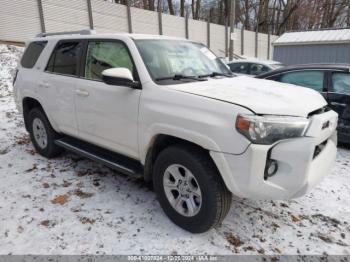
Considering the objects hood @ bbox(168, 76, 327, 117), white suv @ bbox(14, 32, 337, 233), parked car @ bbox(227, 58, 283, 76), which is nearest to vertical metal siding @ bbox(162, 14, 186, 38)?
parked car @ bbox(227, 58, 283, 76)

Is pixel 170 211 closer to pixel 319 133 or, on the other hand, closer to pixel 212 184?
pixel 212 184

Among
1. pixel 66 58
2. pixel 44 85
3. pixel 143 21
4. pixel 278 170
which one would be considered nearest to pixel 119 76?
pixel 66 58

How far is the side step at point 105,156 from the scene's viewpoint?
11.5 feet

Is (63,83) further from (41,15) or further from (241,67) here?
(41,15)

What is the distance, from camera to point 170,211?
3.22 m

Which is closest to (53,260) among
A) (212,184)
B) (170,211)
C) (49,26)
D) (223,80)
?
(170,211)

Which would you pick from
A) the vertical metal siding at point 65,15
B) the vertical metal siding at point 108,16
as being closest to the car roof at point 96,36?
the vertical metal siding at point 65,15

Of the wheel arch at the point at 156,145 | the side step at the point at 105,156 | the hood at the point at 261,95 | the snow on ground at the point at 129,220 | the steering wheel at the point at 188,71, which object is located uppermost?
the steering wheel at the point at 188,71

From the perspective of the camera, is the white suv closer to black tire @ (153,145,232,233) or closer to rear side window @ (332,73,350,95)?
black tire @ (153,145,232,233)

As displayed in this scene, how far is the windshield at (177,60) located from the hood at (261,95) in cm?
29

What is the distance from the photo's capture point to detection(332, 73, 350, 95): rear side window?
5.49 meters

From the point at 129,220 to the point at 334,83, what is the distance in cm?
438

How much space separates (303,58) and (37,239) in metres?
16.0

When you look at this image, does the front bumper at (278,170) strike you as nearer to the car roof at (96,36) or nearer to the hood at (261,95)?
the hood at (261,95)
